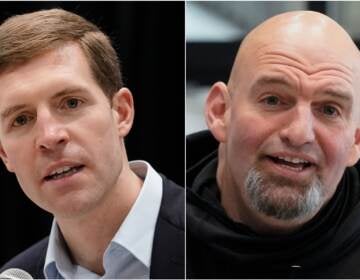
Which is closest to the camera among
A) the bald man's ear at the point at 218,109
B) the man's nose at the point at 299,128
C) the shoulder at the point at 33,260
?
the man's nose at the point at 299,128

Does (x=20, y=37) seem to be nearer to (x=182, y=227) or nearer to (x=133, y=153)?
(x=133, y=153)

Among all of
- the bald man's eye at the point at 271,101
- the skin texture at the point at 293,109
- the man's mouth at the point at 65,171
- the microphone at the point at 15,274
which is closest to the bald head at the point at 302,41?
the skin texture at the point at 293,109

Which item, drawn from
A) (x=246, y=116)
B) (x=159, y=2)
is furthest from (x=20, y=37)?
(x=246, y=116)

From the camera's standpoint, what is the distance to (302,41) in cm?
181

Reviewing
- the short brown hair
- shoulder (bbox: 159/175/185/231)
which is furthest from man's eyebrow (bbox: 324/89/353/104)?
the short brown hair

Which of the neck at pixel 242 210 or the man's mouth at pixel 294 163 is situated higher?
the man's mouth at pixel 294 163

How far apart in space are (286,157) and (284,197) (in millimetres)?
116

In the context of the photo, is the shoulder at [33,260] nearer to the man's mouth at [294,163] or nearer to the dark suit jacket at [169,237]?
the dark suit jacket at [169,237]

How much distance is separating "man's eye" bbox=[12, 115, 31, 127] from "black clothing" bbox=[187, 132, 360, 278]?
20.2 inches

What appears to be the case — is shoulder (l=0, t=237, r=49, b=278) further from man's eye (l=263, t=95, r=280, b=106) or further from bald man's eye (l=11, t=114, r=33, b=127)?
man's eye (l=263, t=95, r=280, b=106)

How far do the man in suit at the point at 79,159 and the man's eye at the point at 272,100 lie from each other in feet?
1.33

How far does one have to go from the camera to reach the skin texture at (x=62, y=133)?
6.00 ft

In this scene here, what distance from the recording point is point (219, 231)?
6.17 ft

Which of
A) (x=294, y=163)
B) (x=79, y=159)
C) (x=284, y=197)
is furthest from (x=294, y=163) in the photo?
(x=79, y=159)
